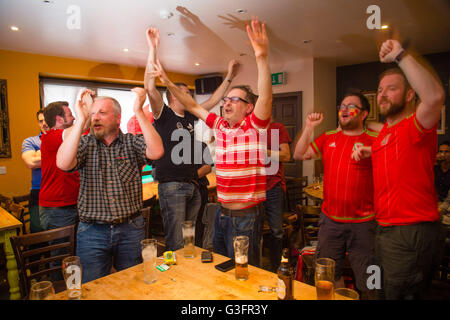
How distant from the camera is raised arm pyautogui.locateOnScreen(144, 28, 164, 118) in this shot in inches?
75.8

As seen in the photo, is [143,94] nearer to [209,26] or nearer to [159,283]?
[159,283]

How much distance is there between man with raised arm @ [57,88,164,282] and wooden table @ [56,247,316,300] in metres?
0.38

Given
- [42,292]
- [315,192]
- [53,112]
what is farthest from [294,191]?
[42,292]

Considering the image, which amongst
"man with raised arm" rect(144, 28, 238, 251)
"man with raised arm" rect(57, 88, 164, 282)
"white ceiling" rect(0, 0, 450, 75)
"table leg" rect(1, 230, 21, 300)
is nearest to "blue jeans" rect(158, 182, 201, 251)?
"man with raised arm" rect(144, 28, 238, 251)

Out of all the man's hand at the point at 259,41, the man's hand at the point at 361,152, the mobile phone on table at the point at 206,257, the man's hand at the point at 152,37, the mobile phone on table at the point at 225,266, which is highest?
the man's hand at the point at 152,37

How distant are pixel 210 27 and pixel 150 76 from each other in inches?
68.5

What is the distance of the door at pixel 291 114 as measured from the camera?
16.9ft

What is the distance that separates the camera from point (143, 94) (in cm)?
168

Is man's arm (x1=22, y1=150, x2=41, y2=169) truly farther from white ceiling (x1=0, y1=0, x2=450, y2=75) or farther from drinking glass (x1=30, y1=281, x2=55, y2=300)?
drinking glass (x1=30, y1=281, x2=55, y2=300)

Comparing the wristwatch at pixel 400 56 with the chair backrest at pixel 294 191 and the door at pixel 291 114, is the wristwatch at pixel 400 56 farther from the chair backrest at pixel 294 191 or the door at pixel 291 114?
the door at pixel 291 114

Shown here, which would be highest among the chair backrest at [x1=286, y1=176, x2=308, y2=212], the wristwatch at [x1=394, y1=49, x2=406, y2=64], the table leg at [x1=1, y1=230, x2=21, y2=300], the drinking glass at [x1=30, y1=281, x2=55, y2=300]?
the wristwatch at [x1=394, y1=49, x2=406, y2=64]

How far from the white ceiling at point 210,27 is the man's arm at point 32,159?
1320mm

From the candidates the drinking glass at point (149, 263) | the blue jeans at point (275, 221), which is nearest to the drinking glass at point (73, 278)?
the drinking glass at point (149, 263)

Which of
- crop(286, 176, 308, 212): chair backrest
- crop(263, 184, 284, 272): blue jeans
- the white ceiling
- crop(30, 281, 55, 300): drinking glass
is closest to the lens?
crop(30, 281, 55, 300): drinking glass
